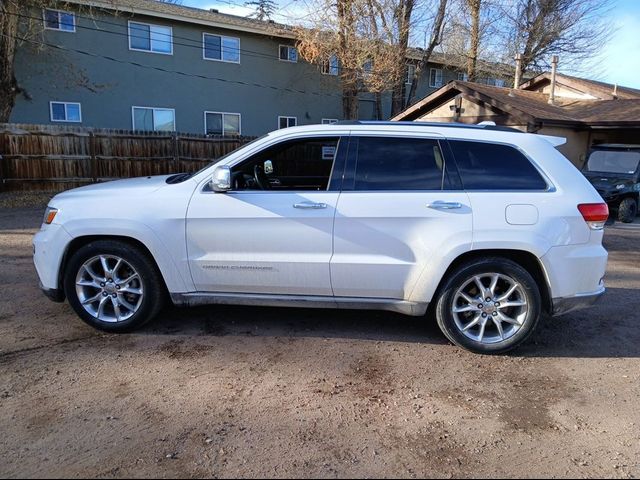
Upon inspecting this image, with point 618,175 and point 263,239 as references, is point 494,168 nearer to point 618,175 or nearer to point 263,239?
point 263,239

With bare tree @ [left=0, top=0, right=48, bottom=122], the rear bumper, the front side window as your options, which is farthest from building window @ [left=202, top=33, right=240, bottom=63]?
the rear bumper

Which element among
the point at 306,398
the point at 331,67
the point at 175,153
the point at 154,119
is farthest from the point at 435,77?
the point at 306,398

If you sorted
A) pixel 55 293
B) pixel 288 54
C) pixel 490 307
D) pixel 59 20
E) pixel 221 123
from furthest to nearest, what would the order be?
pixel 288 54, pixel 221 123, pixel 59 20, pixel 55 293, pixel 490 307

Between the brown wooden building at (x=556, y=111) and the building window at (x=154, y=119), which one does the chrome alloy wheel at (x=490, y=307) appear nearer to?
the brown wooden building at (x=556, y=111)

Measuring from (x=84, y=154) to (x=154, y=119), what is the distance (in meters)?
5.40

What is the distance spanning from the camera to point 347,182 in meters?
4.23

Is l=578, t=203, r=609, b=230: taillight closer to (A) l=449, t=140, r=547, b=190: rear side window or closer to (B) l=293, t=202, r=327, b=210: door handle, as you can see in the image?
(A) l=449, t=140, r=547, b=190: rear side window

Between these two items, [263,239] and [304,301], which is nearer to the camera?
[263,239]

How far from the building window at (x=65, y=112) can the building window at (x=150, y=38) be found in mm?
3049

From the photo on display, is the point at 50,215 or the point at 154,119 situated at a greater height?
the point at 154,119

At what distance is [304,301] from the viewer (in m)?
4.34

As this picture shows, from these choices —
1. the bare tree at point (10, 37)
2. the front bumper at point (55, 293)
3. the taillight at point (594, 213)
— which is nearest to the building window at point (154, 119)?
the bare tree at point (10, 37)

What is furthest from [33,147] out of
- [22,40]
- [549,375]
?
[549,375]

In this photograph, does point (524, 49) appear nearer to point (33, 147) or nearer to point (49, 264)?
point (33, 147)
